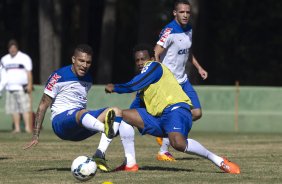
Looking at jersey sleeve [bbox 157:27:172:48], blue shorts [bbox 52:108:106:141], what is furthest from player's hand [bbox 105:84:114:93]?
jersey sleeve [bbox 157:27:172:48]

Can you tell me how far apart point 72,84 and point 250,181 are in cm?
283

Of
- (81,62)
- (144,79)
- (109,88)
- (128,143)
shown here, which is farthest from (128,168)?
(81,62)

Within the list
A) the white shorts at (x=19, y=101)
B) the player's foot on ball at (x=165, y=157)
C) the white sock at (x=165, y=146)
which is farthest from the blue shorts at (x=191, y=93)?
the white shorts at (x=19, y=101)

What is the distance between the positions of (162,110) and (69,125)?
1.21 m

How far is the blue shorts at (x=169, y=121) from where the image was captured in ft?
42.2

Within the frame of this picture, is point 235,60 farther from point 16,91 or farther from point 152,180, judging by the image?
point 152,180

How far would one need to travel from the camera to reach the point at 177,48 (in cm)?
1525


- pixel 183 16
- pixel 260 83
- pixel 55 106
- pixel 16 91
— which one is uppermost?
pixel 183 16

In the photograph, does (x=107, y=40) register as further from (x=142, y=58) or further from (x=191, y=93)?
(x=142, y=58)

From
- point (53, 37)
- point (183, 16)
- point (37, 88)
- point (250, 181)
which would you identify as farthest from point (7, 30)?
point (250, 181)

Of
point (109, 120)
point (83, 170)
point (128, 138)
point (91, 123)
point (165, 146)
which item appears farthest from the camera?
point (165, 146)

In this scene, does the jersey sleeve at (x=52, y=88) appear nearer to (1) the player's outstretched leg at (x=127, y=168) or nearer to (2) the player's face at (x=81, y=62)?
(2) the player's face at (x=81, y=62)

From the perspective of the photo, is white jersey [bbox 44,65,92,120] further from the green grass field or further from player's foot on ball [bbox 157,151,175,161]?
player's foot on ball [bbox 157,151,175,161]

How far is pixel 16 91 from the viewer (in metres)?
24.6
